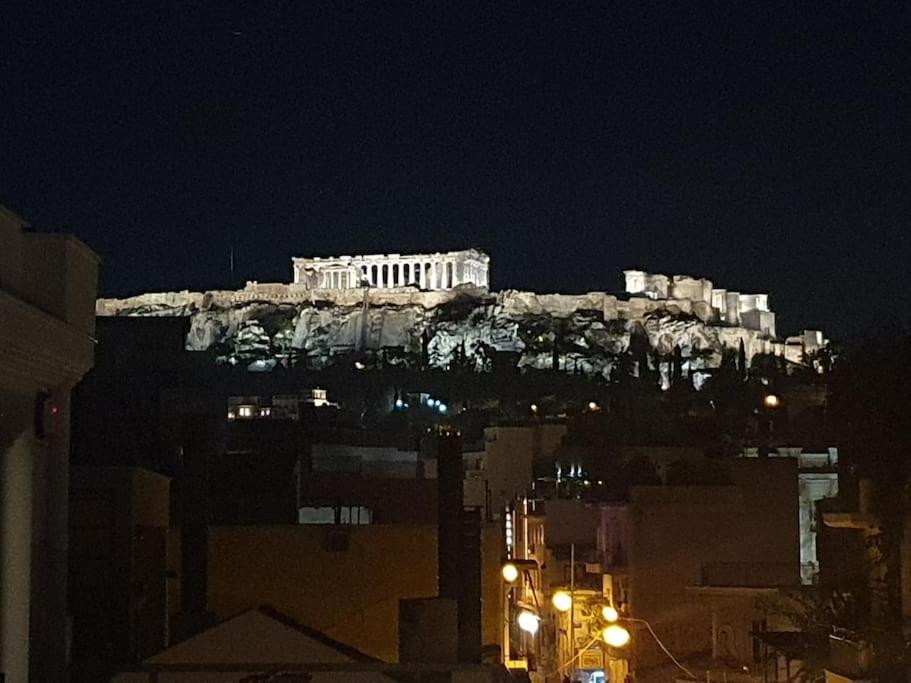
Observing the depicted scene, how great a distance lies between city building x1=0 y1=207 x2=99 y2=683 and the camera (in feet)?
22.6

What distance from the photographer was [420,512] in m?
28.1

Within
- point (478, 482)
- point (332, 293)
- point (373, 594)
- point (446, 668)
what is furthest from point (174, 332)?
point (332, 293)

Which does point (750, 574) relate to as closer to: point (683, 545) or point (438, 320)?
point (683, 545)

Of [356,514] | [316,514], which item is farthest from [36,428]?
[316,514]

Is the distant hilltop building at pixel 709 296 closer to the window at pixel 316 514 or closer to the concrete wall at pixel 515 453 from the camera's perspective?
the concrete wall at pixel 515 453

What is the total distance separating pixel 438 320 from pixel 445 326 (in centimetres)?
104

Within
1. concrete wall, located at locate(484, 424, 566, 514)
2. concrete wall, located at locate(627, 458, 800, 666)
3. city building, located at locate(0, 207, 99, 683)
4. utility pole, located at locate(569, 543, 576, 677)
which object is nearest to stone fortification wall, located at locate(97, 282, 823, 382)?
concrete wall, located at locate(484, 424, 566, 514)

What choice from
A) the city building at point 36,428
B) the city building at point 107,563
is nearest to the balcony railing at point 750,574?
the city building at point 107,563

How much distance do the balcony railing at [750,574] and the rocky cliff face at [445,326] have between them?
10657 cm

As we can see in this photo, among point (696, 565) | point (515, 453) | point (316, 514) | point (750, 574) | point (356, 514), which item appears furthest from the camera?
point (515, 453)

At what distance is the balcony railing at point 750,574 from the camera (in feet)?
85.4

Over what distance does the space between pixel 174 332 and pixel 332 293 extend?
12096 cm

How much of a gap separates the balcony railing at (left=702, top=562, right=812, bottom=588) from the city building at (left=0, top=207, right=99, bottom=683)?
19.2 m

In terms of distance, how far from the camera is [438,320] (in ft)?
460
